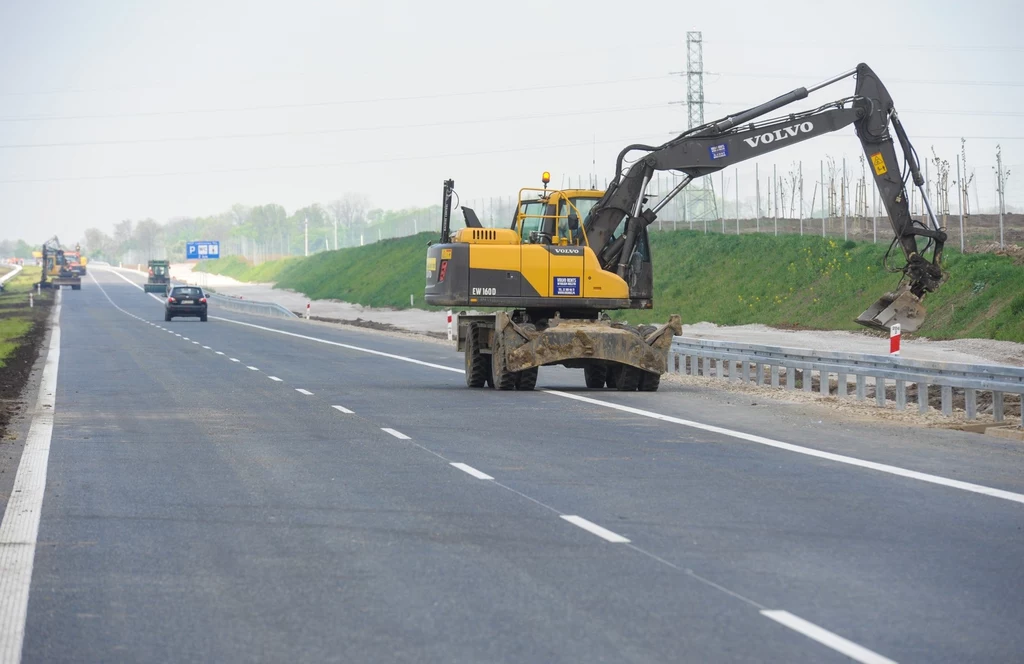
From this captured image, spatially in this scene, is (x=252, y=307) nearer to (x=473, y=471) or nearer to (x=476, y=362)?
(x=476, y=362)

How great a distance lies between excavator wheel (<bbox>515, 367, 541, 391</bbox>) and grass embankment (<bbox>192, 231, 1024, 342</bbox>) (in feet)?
44.0

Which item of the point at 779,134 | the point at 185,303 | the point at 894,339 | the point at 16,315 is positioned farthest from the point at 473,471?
the point at 16,315

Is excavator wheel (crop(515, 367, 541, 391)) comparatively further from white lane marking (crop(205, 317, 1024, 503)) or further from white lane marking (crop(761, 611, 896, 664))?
white lane marking (crop(761, 611, 896, 664))

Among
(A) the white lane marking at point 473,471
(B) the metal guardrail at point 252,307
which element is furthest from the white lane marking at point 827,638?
(B) the metal guardrail at point 252,307

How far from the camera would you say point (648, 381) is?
82.6 feet

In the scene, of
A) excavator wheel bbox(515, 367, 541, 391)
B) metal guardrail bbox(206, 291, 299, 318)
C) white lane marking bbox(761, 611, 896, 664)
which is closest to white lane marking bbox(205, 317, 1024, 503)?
excavator wheel bbox(515, 367, 541, 391)

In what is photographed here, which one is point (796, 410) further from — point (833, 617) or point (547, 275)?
point (833, 617)

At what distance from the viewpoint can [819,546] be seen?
959 cm

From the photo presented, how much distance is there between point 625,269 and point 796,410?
4963mm

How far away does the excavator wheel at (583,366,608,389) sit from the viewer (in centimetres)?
2655

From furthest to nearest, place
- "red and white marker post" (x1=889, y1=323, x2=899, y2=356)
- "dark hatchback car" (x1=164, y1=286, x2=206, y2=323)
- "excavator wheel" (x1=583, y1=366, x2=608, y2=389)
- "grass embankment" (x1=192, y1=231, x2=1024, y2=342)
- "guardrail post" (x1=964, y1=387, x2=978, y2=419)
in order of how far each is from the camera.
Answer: "dark hatchback car" (x1=164, y1=286, x2=206, y2=323) < "grass embankment" (x1=192, y1=231, x2=1024, y2=342) < "excavator wheel" (x1=583, y1=366, x2=608, y2=389) < "red and white marker post" (x1=889, y1=323, x2=899, y2=356) < "guardrail post" (x1=964, y1=387, x2=978, y2=419)

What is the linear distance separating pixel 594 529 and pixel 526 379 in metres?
14.7

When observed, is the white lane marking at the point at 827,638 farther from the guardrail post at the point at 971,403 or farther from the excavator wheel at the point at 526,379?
the excavator wheel at the point at 526,379

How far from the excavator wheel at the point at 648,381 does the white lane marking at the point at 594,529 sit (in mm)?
14199
